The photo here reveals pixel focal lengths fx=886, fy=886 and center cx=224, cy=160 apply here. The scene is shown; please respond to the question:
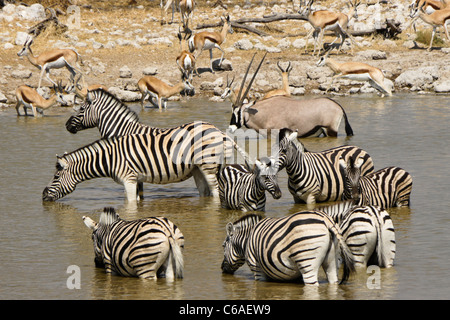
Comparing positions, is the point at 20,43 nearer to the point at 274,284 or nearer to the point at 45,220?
the point at 45,220

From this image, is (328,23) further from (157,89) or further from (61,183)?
(61,183)

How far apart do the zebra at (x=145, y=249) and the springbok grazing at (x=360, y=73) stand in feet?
40.7

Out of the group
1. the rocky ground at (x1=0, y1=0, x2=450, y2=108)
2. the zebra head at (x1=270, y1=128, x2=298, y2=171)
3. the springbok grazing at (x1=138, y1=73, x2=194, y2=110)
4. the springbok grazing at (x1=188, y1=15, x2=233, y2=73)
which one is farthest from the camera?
the springbok grazing at (x1=188, y1=15, x2=233, y2=73)

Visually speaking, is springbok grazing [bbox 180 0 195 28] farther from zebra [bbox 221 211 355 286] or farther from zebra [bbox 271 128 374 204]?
zebra [bbox 221 211 355 286]

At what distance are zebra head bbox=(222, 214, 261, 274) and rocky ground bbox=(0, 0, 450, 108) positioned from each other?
40.3ft

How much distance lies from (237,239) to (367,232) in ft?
3.54

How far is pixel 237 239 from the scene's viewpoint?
7.18 metres

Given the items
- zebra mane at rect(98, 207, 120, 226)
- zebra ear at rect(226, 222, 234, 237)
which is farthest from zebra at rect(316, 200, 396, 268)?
zebra mane at rect(98, 207, 120, 226)

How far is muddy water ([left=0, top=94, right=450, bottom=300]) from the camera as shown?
6910 mm

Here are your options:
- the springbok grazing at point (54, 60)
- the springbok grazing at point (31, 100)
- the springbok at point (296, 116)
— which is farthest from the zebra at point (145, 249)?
the springbok grazing at point (54, 60)

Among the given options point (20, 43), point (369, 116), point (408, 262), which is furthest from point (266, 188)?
point (20, 43)

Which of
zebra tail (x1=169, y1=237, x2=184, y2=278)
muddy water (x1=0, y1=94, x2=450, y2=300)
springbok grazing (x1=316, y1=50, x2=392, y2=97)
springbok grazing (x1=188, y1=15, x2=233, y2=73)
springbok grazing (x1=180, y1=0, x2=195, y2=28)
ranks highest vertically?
springbok grazing (x1=180, y1=0, x2=195, y2=28)

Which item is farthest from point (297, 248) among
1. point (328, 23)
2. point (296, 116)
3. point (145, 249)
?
point (328, 23)
